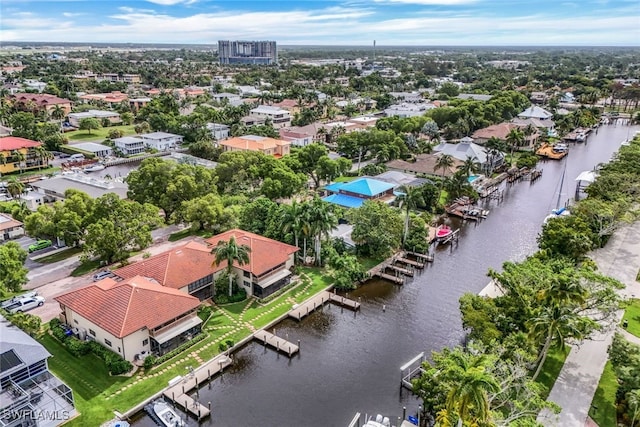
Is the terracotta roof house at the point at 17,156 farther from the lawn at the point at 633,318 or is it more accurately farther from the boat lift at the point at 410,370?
the lawn at the point at 633,318

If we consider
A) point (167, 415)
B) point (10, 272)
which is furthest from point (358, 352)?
point (10, 272)

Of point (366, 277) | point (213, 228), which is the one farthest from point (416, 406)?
point (213, 228)

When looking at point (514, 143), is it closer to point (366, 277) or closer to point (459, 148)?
point (459, 148)

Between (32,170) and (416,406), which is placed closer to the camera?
(416,406)

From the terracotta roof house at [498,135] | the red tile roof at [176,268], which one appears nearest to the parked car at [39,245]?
the red tile roof at [176,268]

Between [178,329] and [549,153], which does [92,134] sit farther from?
[549,153]

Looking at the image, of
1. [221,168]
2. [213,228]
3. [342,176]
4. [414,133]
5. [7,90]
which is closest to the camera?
[213,228]

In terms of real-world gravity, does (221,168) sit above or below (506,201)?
above

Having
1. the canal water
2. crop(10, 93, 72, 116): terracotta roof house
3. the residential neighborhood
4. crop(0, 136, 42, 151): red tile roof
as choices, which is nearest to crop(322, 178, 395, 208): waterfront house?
the residential neighborhood
